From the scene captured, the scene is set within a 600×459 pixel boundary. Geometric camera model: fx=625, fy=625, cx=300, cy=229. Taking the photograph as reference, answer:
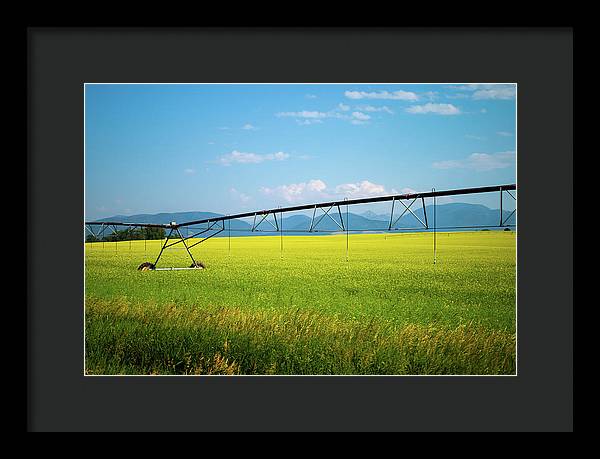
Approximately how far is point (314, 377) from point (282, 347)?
0.63 meters

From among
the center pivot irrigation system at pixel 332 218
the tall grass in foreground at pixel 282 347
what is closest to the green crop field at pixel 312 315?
the tall grass in foreground at pixel 282 347

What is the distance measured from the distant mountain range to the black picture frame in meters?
0.55

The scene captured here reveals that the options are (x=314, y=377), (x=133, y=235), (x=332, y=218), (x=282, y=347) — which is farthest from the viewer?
(x=133, y=235)

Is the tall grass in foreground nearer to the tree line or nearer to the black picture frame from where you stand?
the black picture frame

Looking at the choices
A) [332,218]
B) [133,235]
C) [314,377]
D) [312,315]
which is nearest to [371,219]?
[332,218]

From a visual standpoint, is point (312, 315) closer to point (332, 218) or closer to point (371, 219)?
point (332, 218)

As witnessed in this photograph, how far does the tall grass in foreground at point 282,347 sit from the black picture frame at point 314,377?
36 cm

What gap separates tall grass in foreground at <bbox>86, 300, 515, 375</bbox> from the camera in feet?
12.9

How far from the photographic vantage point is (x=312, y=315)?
4.65m

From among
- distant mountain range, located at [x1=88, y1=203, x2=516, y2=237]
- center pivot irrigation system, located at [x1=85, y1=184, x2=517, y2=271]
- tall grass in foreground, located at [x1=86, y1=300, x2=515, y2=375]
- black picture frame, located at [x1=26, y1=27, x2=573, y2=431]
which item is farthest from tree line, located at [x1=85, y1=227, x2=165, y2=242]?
black picture frame, located at [x1=26, y1=27, x2=573, y2=431]

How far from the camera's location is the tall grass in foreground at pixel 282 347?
394cm
